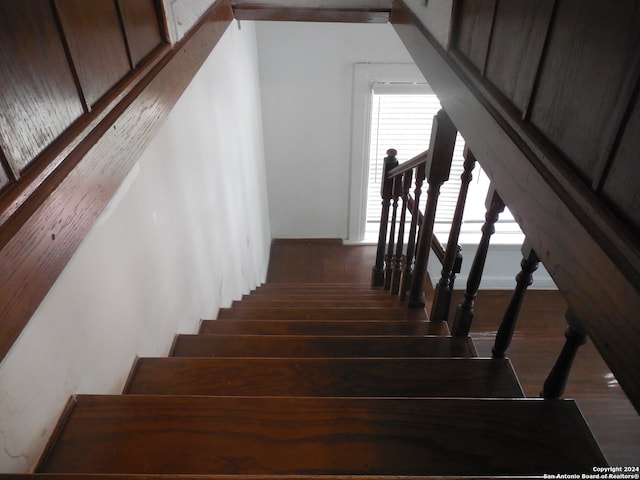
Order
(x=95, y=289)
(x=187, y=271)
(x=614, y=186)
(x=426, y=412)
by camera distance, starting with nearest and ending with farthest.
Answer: (x=614, y=186) < (x=426, y=412) < (x=95, y=289) < (x=187, y=271)

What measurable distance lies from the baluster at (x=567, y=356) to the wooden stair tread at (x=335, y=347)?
0.36 m

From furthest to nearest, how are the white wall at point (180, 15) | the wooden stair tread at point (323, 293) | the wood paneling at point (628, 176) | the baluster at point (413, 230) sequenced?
the wooden stair tread at point (323, 293)
the baluster at point (413, 230)
the white wall at point (180, 15)
the wood paneling at point (628, 176)

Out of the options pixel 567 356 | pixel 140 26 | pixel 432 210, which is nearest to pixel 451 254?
pixel 432 210

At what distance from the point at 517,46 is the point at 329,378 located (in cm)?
89

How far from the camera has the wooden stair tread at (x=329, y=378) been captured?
1042 millimetres

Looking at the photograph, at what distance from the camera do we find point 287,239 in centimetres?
457

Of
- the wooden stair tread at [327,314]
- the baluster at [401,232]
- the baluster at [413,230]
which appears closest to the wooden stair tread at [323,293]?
the baluster at [401,232]

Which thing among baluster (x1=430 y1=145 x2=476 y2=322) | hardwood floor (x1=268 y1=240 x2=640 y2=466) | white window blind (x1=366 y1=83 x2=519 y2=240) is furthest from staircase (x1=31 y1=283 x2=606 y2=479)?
white window blind (x1=366 y1=83 x2=519 y2=240)

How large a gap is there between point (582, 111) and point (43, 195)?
789mm

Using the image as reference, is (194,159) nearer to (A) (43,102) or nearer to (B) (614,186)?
(A) (43,102)

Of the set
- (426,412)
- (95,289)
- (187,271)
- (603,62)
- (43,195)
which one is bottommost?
(187,271)

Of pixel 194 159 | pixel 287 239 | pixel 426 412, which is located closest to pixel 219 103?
pixel 194 159

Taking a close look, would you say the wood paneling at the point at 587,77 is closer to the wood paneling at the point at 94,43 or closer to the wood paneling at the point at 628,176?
the wood paneling at the point at 628,176

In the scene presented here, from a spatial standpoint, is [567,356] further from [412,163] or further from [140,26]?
[140,26]
